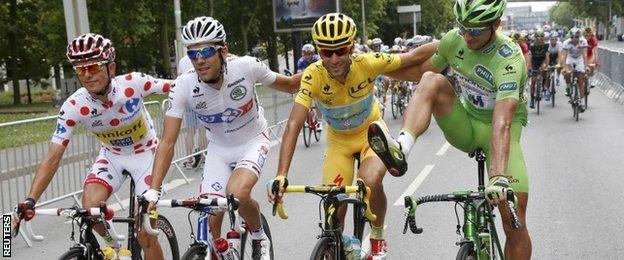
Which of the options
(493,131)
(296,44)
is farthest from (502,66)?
(296,44)

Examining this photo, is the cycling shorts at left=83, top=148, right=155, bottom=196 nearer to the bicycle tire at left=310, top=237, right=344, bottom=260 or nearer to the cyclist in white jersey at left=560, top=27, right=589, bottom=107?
the bicycle tire at left=310, top=237, right=344, bottom=260

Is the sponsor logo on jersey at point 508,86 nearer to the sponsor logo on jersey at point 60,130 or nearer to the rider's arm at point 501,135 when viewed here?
the rider's arm at point 501,135

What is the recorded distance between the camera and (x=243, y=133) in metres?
6.62

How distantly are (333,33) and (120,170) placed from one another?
6.48ft

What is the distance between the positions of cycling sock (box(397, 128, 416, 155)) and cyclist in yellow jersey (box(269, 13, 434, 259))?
2.65ft

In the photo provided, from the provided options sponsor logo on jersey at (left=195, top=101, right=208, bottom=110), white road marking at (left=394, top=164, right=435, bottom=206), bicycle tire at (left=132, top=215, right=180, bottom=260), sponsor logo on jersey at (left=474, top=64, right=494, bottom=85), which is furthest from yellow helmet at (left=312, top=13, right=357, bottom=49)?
white road marking at (left=394, top=164, right=435, bottom=206)

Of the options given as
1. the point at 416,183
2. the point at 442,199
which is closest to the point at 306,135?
the point at 416,183

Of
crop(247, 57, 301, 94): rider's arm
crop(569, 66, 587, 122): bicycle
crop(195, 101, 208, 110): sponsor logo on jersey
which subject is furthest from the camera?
crop(569, 66, 587, 122): bicycle

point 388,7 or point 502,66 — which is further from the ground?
point 502,66

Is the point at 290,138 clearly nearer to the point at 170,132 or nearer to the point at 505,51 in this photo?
the point at 170,132

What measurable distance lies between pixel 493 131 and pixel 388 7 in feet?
285

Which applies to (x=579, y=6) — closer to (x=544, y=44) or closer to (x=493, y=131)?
(x=544, y=44)

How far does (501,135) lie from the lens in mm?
5215

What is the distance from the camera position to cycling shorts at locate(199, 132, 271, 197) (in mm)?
6375
